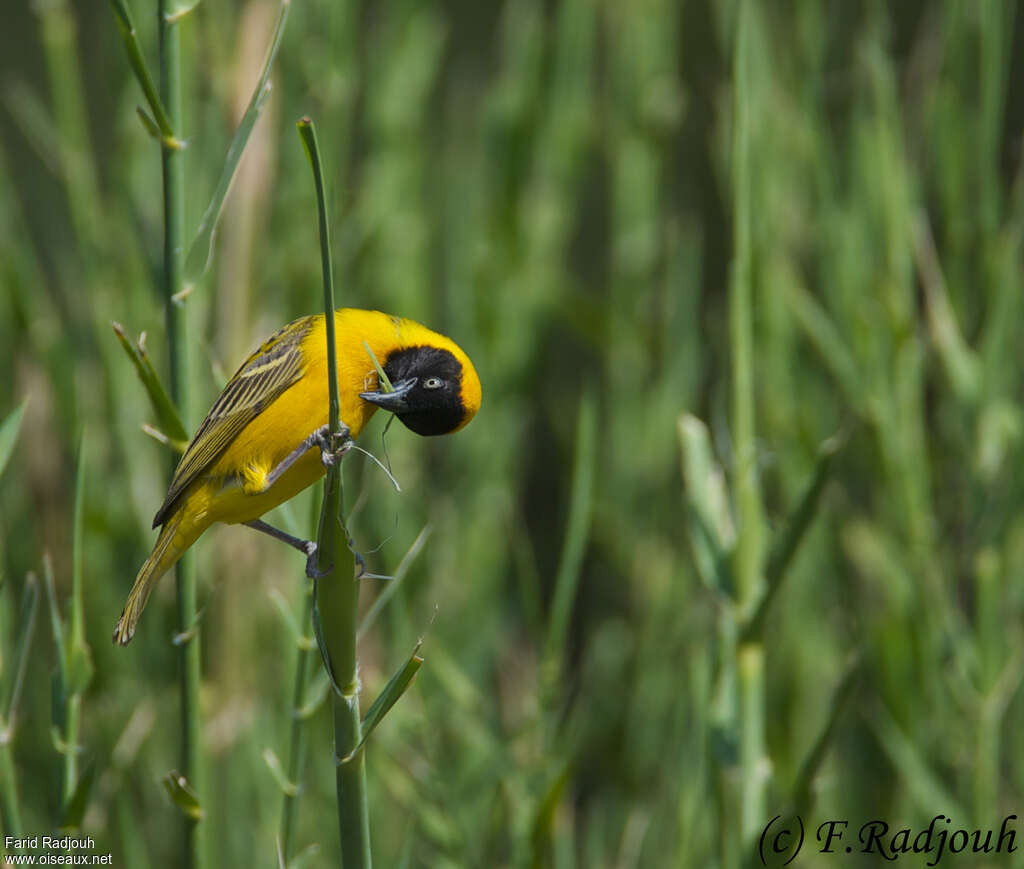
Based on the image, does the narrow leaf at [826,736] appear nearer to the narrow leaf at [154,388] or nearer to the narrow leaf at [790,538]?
the narrow leaf at [790,538]

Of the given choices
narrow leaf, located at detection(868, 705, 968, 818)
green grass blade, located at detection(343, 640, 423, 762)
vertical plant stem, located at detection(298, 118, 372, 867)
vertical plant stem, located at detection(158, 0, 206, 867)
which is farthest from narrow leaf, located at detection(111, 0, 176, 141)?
narrow leaf, located at detection(868, 705, 968, 818)

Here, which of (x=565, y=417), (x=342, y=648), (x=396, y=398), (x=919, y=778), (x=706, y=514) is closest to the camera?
(x=342, y=648)

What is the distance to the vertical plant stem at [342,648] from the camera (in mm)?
434

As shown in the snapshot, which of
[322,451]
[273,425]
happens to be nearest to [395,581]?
[322,451]

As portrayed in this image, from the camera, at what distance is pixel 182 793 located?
537mm

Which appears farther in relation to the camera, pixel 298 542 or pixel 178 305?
pixel 298 542

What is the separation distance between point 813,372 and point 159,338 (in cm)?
68

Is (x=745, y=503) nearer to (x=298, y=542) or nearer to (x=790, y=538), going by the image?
(x=790, y=538)

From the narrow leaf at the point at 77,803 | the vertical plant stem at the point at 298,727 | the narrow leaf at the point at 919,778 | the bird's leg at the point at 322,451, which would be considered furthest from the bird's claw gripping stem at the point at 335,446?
the narrow leaf at the point at 919,778

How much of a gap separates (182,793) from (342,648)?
0.16 meters

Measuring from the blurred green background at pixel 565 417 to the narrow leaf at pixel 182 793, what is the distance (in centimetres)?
19

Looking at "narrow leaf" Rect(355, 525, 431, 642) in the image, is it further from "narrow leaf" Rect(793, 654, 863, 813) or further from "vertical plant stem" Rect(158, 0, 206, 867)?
"narrow leaf" Rect(793, 654, 863, 813)

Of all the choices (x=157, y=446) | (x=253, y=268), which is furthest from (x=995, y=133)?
(x=157, y=446)

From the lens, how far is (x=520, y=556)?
80 centimetres
